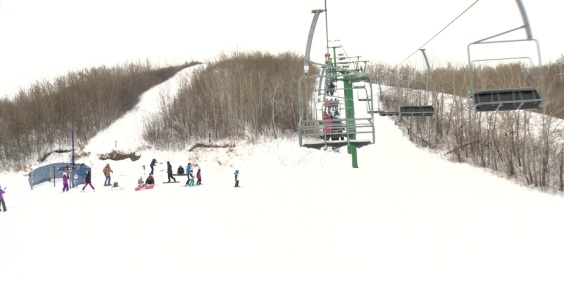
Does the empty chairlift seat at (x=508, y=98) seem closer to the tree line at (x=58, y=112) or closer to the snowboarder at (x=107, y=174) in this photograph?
the snowboarder at (x=107, y=174)

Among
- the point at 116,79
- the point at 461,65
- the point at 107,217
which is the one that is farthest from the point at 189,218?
the point at 116,79

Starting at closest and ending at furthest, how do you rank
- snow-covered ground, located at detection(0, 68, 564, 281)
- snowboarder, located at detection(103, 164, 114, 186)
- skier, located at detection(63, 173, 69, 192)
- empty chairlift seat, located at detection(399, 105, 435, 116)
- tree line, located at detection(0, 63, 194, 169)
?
snow-covered ground, located at detection(0, 68, 564, 281), empty chairlift seat, located at detection(399, 105, 435, 116), skier, located at detection(63, 173, 69, 192), snowboarder, located at detection(103, 164, 114, 186), tree line, located at detection(0, 63, 194, 169)

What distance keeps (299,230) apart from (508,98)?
6.57 meters

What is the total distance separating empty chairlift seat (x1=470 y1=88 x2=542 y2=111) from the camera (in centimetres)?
653

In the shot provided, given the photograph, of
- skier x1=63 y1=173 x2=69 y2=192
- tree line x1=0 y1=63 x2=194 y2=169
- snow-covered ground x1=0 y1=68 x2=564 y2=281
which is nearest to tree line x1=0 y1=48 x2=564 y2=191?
tree line x1=0 y1=63 x2=194 y2=169

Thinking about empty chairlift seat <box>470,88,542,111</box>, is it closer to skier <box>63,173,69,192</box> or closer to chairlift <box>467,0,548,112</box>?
chairlift <box>467,0,548,112</box>

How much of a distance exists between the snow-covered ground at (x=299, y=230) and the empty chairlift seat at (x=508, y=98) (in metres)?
3.61

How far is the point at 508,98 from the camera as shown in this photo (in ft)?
22.1

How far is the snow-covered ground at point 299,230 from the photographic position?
28.0 feet

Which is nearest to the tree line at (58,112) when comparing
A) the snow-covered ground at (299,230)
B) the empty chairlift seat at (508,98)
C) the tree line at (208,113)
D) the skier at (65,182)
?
the tree line at (208,113)

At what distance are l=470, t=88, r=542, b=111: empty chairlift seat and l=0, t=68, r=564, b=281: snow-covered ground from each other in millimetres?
3612

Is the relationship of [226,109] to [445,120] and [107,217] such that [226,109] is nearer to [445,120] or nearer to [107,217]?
[445,120]

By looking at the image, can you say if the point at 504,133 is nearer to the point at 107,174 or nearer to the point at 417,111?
the point at 417,111

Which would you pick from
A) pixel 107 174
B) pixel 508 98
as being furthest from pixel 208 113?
pixel 508 98
